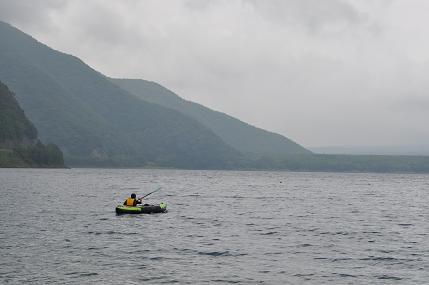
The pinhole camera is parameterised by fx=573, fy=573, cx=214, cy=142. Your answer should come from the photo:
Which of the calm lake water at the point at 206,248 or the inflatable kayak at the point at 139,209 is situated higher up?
the inflatable kayak at the point at 139,209

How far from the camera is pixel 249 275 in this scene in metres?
34.8

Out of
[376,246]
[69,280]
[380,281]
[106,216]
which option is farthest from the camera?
[106,216]

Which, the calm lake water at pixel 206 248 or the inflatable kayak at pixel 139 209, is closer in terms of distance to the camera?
the calm lake water at pixel 206 248

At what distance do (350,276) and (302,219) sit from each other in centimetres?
3608

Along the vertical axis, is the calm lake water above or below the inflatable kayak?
below

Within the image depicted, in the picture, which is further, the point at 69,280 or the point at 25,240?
the point at 25,240

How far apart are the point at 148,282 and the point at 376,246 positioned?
77.0 ft

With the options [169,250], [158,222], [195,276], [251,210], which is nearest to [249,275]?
[195,276]

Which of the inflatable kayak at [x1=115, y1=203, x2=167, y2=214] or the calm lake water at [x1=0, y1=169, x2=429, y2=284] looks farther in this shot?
the inflatable kayak at [x1=115, y1=203, x2=167, y2=214]

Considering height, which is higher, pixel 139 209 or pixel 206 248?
pixel 139 209

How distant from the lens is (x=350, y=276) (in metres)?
35.3

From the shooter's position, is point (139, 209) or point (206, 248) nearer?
point (206, 248)

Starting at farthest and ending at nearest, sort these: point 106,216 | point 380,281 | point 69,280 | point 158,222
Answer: point 106,216
point 158,222
point 380,281
point 69,280

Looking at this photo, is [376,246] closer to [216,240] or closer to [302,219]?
[216,240]
